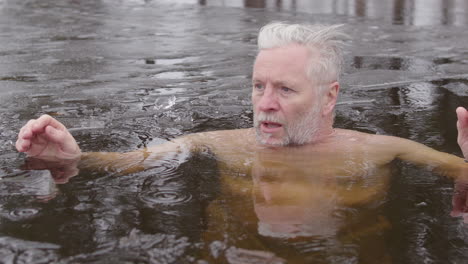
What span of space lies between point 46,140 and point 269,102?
1.37 meters

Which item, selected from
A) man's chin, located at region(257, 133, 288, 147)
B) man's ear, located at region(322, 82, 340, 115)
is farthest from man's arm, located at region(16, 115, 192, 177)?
man's ear, located at region(322, 82, 340, 115)

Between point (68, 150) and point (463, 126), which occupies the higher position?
point (463, 126)

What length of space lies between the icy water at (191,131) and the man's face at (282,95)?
347mm

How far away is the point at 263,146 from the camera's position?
4340mm

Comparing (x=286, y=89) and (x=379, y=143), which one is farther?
(x=379, y=143)

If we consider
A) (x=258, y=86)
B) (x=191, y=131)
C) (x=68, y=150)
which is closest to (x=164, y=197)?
(x=68, y=150)

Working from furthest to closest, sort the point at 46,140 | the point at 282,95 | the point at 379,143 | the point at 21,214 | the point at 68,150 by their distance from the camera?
the point at 379,143, the point at 282,95, the point at 68,150, the point at 46,140, the point at 21,214

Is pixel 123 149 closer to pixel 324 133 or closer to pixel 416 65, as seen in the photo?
pixel 324 133

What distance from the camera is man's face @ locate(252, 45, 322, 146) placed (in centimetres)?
407

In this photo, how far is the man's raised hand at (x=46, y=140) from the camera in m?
3.65

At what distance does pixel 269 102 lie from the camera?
Result: 4035 millimetres

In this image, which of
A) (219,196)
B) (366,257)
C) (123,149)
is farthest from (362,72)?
(366,257)

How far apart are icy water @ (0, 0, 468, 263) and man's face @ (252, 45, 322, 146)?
347 mm

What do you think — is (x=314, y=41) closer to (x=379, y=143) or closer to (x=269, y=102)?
(x=269, y=102)
